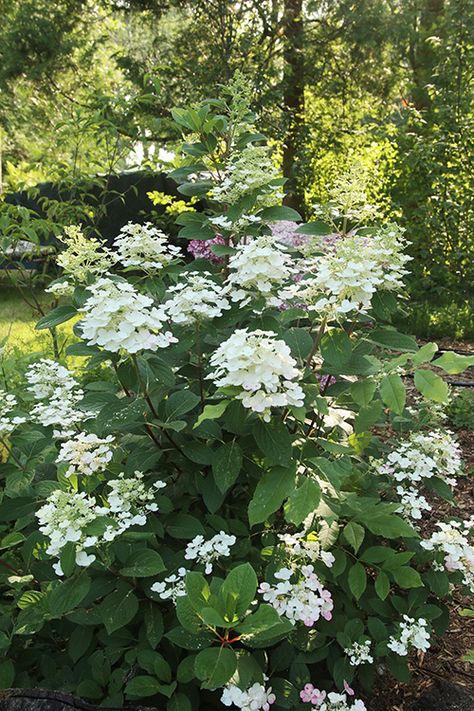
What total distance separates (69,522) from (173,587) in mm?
338

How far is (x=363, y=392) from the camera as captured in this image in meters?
1.34

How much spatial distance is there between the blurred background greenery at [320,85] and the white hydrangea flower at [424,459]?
305cm

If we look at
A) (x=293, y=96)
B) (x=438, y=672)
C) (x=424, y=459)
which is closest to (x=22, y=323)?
(x=293, y=96)

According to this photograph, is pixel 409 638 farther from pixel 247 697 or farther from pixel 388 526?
pixel 247 697

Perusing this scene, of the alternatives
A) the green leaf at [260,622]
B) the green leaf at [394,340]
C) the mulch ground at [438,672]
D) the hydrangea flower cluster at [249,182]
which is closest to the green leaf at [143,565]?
the green leaf at [260,622]

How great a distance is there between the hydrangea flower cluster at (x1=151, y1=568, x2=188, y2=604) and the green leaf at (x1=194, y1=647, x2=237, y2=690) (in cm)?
18

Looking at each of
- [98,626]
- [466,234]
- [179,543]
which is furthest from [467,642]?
[466,234]

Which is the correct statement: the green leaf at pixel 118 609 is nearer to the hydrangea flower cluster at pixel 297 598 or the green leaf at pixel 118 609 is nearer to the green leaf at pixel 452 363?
the hydrangea flower cluster at pixel 297 598

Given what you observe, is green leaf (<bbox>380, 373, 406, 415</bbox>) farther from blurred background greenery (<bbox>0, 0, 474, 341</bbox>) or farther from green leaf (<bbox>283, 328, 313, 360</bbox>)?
blurred background greenery (<bbox>0, 0, 474, 341</bbox>)

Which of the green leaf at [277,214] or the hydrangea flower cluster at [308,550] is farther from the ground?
the green leaf at [277,214]

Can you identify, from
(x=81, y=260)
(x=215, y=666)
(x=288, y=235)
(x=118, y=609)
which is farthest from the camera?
(x=288, y=235)

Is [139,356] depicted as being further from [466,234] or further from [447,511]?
[466,234]

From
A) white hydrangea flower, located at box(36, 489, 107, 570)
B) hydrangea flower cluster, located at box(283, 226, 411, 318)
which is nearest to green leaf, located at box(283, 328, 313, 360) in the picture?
hydrangea flower cluster, located at box(283, 226, 411, 318)

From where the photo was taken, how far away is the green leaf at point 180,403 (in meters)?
1.41
